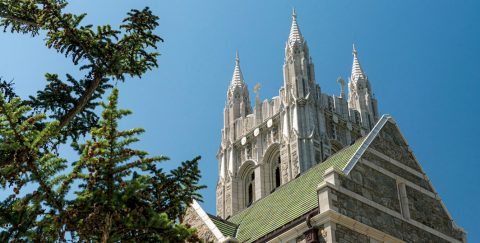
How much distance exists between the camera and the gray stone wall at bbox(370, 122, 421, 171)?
17.8m

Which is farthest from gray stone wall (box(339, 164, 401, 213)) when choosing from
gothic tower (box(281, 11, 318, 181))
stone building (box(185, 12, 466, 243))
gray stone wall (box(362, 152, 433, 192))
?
gothic tower (box(281, 11, 318, 181))

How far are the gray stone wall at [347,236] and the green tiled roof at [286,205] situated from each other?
3.16 ft

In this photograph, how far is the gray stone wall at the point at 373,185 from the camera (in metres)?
16.0

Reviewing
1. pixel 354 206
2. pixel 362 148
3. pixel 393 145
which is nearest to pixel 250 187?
pixel 393 145

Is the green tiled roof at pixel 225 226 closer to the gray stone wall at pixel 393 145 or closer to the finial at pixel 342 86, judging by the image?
the gray stone wall at pixel 393 145

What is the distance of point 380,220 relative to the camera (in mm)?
16125

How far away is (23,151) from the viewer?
9.72 metres

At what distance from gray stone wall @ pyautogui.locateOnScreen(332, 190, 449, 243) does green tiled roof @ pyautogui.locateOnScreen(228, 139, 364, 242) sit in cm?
73

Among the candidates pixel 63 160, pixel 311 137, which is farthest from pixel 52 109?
pixel 311 137

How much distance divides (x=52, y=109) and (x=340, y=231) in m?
6.46

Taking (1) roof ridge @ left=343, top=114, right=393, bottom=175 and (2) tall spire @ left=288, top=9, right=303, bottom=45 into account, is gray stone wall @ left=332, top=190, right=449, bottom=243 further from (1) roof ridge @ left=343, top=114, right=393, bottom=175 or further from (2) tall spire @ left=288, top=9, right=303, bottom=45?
(2) tall spire @ left=288, top=9, right=303, bottom=45

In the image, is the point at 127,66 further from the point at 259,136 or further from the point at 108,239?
the point at 259,136

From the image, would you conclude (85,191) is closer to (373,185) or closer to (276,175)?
(373,185)

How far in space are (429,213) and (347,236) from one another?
3766 mm
